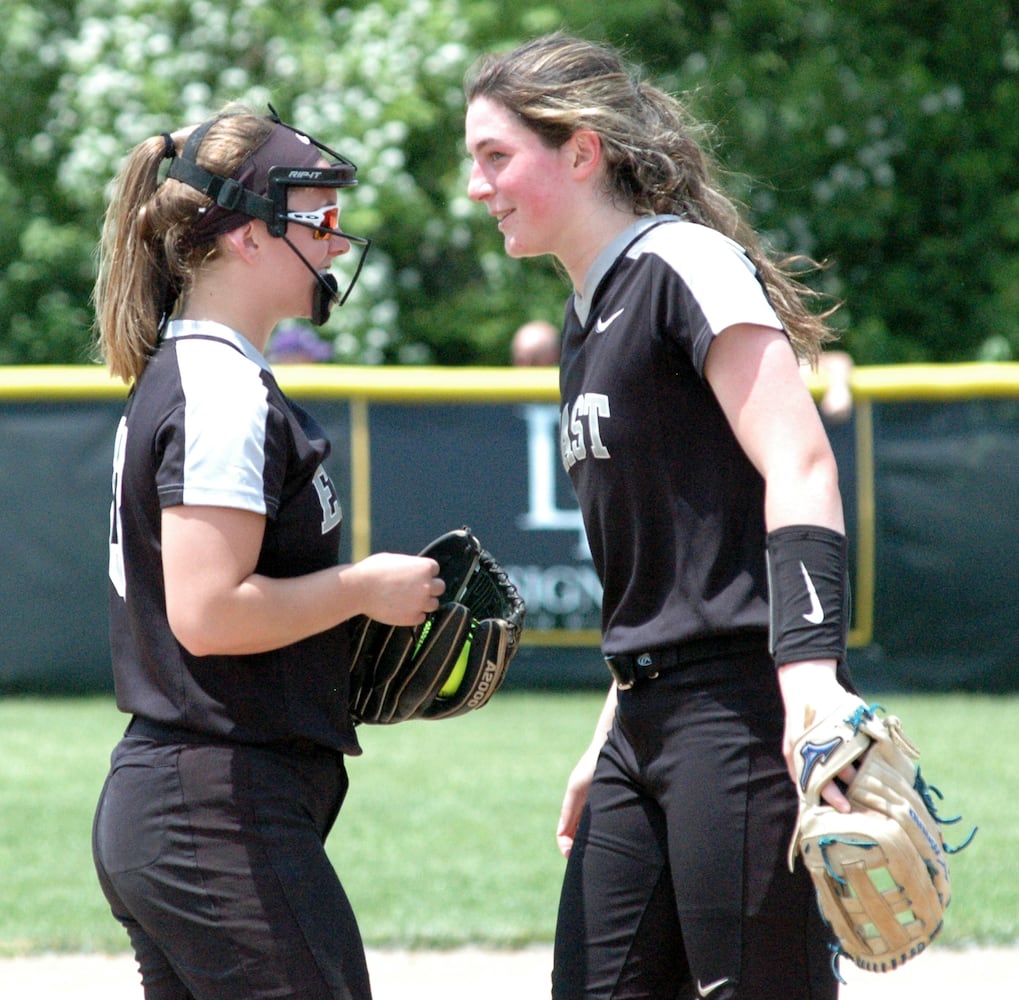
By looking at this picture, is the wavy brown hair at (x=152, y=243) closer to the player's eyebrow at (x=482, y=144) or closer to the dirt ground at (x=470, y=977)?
the player's eyebrow at (x=482, y=144)

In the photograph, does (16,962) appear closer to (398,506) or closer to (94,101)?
(398,506)

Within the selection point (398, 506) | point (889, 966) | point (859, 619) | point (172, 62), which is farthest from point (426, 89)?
point (889, 966)

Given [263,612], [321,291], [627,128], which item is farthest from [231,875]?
[627,128]

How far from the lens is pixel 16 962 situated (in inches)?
191

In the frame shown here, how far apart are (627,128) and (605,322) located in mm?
359

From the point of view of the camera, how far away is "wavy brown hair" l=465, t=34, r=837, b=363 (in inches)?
108

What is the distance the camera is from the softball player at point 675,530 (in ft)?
7.95

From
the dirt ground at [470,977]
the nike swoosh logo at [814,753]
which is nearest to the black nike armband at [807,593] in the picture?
the nike swoosh logo at [814,753]

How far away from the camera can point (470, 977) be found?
4.68 metres

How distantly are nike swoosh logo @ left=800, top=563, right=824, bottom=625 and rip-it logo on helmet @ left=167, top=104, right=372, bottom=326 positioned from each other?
0.96 metres

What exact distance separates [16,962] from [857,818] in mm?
3405

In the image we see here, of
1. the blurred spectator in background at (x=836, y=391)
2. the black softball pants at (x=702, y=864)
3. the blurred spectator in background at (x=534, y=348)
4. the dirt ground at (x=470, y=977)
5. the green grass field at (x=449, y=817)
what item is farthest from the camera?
the blurred spectator in background at (x=534, y=348)

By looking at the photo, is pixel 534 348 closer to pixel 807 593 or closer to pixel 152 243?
pixel 152 243

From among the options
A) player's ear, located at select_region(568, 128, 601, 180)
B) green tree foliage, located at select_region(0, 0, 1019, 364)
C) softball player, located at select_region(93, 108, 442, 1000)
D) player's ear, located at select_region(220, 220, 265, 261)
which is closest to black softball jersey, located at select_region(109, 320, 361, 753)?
softball player, located at select_region(93, 108, 442, 1000)
